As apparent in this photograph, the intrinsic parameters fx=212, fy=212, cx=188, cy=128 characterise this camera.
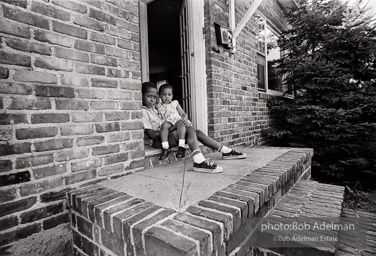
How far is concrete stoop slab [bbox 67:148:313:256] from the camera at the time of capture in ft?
3.12

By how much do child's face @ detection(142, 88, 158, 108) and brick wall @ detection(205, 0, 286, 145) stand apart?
0.75m

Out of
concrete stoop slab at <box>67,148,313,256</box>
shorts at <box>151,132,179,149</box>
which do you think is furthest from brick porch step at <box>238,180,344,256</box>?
shorts at <box>151,132,179,149</box>

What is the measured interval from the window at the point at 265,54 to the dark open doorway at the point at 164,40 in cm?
178

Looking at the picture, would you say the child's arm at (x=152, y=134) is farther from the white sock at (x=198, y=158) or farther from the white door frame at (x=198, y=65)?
the white door frame at (x=198, y=65)

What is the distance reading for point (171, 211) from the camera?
1161mm

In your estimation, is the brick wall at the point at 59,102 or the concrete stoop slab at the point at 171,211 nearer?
the concrete stoop slab at the point at 171,211

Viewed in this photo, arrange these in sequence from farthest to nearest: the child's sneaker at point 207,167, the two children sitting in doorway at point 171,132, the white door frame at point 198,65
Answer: the white door frame at point 198,65, the two children sitting in doorway at point 171,132, the child's sneaker at point 207,167

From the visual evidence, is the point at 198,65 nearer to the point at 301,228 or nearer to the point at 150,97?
the point at 150,97

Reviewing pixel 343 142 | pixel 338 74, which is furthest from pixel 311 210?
pixel 338 74

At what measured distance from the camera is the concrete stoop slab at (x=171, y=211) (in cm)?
95

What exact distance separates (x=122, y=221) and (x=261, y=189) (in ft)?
2.92

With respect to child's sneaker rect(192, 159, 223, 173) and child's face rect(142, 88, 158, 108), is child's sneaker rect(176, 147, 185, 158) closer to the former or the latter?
child's sneaker rect(192, 159, 223, 173)

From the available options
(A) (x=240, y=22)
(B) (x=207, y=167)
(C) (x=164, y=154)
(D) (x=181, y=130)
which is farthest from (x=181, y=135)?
(A) (x=240, y=22)

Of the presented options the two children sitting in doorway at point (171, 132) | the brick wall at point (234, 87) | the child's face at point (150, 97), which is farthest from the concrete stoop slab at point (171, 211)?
the brick wall at point (234, 87)
